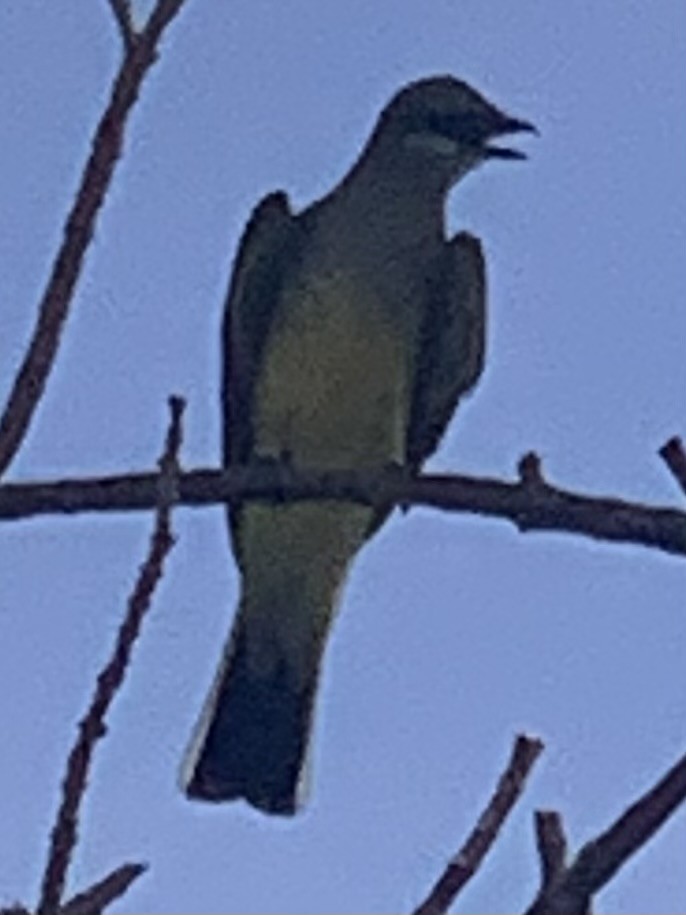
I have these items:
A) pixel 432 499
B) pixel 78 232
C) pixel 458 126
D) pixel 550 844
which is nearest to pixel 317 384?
pixel 458 126

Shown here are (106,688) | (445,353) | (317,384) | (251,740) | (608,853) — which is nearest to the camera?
(608,853)

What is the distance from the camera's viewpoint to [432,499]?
2.84 metres

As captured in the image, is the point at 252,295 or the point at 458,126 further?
the point at 458,126

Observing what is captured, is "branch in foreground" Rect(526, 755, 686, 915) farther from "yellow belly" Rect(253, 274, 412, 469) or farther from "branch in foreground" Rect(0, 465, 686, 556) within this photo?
"yellow belly" Rect(253, 274, 412, 469)

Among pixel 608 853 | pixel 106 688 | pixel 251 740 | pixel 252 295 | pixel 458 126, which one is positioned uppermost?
pixel 458 126

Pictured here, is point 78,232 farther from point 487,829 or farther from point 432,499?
point 432,499

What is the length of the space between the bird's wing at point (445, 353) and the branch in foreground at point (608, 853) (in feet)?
11.3

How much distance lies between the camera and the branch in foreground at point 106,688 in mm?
1922

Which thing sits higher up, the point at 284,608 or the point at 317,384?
the point at 317,384

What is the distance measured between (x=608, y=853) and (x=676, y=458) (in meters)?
0.41

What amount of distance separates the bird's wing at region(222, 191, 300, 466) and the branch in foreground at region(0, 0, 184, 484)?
2943 millimetres

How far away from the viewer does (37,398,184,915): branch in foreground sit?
1922 mm

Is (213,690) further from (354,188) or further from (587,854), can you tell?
(587,854)

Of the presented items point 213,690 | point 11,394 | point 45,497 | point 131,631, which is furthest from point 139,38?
point 213,690
